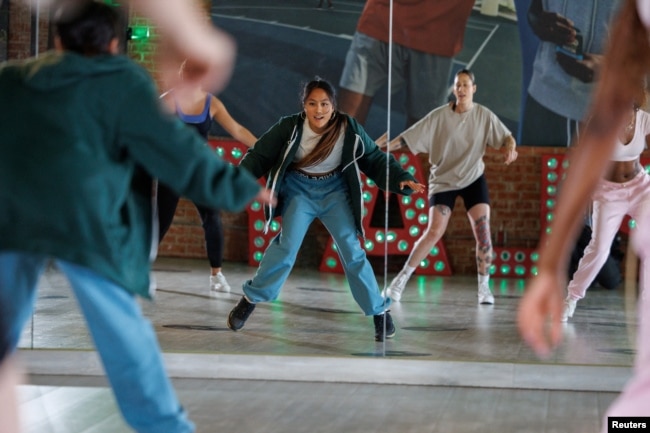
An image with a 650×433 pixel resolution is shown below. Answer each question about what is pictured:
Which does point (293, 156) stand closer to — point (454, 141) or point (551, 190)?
point (454, 141)

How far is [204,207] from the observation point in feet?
18.9

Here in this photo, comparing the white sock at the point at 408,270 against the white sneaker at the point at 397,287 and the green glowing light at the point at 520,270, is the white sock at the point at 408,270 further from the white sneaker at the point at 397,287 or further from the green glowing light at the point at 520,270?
the green glowing light at the point at 520,270

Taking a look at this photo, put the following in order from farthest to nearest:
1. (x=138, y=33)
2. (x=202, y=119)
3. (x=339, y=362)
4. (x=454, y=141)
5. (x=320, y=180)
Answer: (x=454, y=141) → (x=320, y=180) → (x=339, y=362) → (x=202, y=119) → (x=138, y=33)

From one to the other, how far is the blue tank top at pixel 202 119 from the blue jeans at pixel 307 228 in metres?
0.52

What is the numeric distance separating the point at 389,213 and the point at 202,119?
3.84ft

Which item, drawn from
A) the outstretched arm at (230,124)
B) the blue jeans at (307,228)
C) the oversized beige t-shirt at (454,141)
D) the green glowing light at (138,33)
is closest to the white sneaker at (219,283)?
the blue jeans at (307,228)

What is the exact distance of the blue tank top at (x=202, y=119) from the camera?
5418 millimetres

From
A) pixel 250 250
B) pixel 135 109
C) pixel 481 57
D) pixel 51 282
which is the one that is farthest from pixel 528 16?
pixel 135 109

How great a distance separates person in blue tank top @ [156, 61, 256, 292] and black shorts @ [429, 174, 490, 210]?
40.8 inches

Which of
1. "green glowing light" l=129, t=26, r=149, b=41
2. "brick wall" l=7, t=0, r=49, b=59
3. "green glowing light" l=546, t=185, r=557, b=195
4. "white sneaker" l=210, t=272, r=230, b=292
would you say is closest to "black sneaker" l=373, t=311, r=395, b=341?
"white sneaker" l=210, t=272, r=230, b=292

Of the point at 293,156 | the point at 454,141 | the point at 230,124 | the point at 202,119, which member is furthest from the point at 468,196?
the point at 202,119

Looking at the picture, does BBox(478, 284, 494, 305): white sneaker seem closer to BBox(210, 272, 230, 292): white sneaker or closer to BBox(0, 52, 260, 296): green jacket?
BBox(210, 272, 230, 292): white sneaker

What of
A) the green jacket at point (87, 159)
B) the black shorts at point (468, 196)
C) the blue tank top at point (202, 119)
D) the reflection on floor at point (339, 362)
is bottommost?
the reflection on floor at point (339, 362)

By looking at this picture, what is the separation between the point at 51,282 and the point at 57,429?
1804 mm
